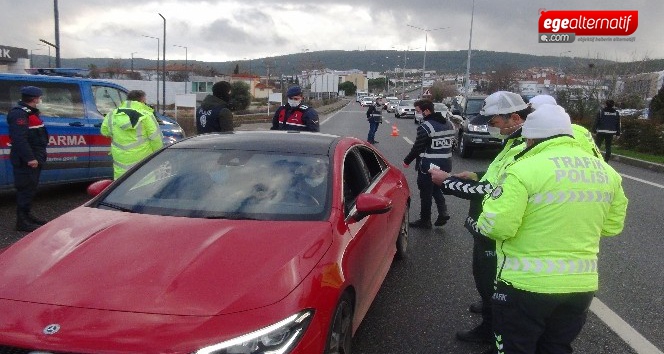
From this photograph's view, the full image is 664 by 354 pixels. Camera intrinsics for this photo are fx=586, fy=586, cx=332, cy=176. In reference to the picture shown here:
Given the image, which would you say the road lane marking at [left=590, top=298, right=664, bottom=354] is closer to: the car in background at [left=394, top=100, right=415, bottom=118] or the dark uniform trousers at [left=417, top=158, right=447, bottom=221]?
the dark uniform trousers at [left=417, top=158, right=447, bottom=221]

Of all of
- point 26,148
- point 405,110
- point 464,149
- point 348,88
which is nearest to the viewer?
point 26,148

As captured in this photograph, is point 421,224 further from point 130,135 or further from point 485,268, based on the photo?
point 130,135

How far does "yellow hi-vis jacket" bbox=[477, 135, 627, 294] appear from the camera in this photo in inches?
105

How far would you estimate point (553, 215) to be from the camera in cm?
268

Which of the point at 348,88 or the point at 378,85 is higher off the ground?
the point at 378,85

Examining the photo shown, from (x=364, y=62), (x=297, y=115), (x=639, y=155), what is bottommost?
(x=639, y=155)

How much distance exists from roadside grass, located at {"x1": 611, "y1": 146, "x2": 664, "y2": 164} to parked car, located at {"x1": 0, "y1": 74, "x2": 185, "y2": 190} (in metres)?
13.3

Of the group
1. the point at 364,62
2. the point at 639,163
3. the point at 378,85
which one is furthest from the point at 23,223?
the point at 364,62

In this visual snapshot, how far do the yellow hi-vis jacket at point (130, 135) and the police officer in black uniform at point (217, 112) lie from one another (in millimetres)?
1063

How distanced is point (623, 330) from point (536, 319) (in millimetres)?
2138

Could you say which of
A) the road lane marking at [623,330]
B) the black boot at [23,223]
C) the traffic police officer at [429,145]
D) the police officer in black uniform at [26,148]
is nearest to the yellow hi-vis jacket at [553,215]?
the road lane marking at [623,330]

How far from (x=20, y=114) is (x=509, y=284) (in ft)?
19.6

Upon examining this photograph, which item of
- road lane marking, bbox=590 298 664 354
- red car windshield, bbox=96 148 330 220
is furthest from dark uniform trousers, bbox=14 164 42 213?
road lane marking, bbox=590 298 664 354

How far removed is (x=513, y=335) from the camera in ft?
9.32
